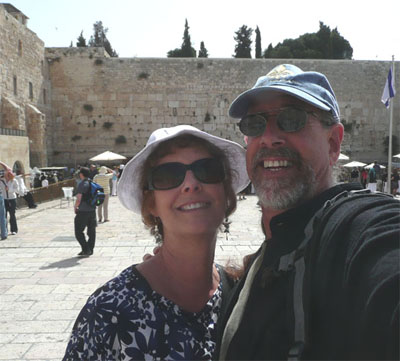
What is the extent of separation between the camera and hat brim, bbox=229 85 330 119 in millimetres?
1279

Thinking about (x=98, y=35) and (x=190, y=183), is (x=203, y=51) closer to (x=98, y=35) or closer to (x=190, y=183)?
(x=98, y=35)

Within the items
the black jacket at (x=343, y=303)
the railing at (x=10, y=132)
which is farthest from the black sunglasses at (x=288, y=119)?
the railing at (x=10, y=132)

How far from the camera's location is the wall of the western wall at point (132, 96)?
21.8m

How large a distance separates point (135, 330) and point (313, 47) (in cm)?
3795

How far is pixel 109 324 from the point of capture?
4.21ft

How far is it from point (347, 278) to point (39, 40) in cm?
2310

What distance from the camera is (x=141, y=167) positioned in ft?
5.62

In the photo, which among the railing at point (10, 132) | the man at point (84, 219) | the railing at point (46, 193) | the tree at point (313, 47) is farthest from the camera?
the tree at point (313, 47)

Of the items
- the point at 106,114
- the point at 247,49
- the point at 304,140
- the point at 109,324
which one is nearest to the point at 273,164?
the point at 304,140

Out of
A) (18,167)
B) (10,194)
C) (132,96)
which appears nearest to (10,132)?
(18,167)

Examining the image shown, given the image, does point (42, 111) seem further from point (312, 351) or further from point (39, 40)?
point (312, 351)

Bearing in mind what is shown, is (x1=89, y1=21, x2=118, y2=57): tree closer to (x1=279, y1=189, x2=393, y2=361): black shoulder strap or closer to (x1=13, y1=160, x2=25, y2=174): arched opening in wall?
(x1=13, y1=160, x2=25, y2=174): arched opening in wall

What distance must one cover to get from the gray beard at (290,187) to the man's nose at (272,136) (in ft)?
0.09

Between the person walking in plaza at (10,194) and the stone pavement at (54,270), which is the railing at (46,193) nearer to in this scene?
the stone pavement at (54,270)
